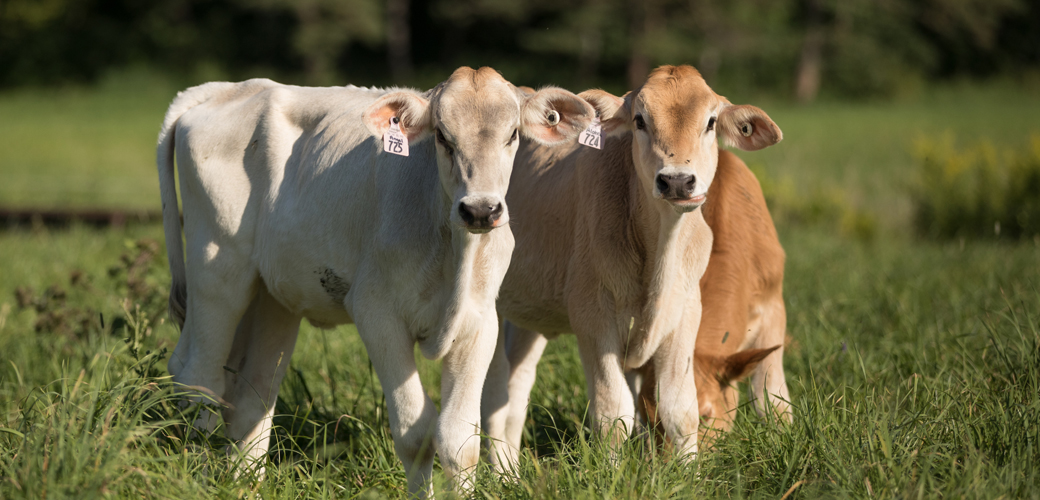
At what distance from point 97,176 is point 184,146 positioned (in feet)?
55.4

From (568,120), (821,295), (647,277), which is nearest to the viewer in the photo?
(568,120)

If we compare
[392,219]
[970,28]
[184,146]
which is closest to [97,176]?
[184,146]

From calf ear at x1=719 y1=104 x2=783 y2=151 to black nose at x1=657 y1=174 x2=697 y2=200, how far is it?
653 mm

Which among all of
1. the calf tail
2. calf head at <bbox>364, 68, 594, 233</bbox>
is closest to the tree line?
the calf tail

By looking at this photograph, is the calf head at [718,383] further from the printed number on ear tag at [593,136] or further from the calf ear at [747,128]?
the printed number on ear tag at [593,136]

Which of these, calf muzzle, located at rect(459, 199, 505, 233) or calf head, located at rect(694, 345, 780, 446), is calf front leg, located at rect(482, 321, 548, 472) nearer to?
calf head, located at rect(694, 345, 780, 446)

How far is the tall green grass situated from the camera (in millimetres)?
3146

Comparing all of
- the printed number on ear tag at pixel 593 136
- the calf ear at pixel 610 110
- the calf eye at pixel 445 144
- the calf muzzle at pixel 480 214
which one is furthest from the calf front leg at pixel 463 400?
the calf ear at pixel 610 110

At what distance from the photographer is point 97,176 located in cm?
1927

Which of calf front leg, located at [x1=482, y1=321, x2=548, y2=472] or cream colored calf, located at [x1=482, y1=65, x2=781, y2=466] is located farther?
calf front leg, located at [x1=482, y1=321, x2=548, y2=472]

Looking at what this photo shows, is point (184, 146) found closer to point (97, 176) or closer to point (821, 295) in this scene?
point (821, 295)

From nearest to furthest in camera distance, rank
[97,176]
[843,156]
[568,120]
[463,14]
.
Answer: [568,120] → [97,176] → [843,156] → [463,14]

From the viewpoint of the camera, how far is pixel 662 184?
3.64m

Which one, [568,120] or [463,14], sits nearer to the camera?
[568,120]
